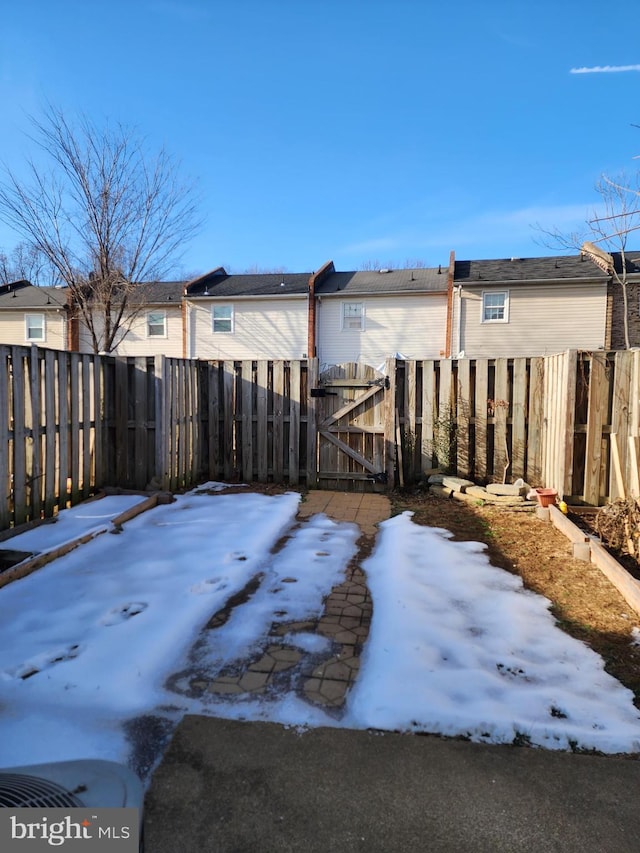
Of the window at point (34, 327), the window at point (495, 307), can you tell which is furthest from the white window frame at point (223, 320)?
the window at point (495, 307)

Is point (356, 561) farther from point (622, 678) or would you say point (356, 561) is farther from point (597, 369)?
point (597, 369)

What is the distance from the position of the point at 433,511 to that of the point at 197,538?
2.85 metres

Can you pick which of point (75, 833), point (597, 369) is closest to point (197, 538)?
point (75, 833)

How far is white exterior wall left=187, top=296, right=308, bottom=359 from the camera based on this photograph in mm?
18500

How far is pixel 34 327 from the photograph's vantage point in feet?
65.6

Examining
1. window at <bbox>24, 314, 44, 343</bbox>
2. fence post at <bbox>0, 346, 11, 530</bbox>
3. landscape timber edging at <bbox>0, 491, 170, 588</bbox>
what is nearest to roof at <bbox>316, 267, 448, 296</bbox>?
window at <bbox>24, 314, 44, 343</bbox>

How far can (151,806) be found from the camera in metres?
1.79

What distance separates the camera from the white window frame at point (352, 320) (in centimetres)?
1823

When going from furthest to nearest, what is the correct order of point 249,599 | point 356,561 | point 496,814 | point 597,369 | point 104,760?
point 597,369 → point 356,561 → point 249,599 → point 104,760 → point 496,814

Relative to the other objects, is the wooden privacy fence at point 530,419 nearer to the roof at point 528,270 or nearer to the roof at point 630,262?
the roof at point 528,270

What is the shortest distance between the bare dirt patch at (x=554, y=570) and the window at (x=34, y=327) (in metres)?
18.3

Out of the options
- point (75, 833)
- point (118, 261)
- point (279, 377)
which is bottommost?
point (75, 833)

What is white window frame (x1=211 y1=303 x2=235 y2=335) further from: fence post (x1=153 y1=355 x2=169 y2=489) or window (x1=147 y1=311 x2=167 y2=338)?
fence post (x1=153 y1=355 x2=169 y2=489)

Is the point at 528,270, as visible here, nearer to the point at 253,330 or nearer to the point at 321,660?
the point at 253,330
